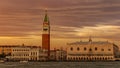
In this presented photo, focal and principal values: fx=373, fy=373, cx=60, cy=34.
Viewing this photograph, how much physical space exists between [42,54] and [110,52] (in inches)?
952

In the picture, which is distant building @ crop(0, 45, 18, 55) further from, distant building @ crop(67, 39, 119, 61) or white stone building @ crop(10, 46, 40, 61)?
distant building @ crop(67, 39, 119, 61)

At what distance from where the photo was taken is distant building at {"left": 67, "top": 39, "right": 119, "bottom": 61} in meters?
132

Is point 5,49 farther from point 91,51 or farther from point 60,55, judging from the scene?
point 91,51

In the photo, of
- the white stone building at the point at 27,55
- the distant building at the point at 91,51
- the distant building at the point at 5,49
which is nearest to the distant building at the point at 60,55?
the distant building at the point at 91,51

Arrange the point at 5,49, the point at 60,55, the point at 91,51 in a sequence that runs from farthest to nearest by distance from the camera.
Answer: the point at 5,49 < the point at 60,55 < the point at 91,51

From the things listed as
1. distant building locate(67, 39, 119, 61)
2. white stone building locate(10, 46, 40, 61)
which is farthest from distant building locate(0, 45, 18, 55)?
distant building locate(67, 39, 119, 61)

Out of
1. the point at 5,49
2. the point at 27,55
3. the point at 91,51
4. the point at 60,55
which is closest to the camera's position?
the point at 91,51

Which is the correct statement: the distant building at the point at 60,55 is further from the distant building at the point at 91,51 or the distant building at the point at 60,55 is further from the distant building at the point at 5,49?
the distant building at the point at 5,49

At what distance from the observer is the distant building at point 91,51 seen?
132 m

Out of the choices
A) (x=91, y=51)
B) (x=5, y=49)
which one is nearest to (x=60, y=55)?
(x=5, y=49)

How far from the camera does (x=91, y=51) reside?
133875 millimetres

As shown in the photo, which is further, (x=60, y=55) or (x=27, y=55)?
(x=60, y=55)

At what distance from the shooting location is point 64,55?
523 ft

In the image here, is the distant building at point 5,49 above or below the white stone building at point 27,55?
above
